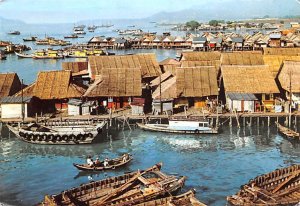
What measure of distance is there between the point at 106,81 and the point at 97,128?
8.17 meters

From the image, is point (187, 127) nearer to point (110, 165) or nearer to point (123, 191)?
point (110, 165)

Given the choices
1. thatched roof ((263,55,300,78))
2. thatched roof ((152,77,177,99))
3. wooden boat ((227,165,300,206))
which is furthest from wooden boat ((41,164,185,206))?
thatched roof ((263,55,300,78))

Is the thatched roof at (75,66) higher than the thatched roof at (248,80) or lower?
higher

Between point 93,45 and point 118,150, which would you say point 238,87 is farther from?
point 93,45

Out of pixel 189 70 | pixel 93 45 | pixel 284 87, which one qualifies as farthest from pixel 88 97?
pixel 93 45

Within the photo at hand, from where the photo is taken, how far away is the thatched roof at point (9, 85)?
4612cm

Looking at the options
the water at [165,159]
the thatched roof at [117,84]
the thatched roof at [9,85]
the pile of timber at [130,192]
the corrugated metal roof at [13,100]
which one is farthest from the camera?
the thatched roof at [9,85]

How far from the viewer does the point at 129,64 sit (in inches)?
2162

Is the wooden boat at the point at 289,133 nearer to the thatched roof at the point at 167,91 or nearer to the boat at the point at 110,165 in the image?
the thatched roof at the point at 167,91

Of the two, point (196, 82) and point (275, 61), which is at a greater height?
point (275, 61)

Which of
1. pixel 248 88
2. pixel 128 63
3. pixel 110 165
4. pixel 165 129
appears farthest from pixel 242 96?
pixel 128 63

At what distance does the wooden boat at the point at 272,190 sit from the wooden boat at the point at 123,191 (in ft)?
12.7

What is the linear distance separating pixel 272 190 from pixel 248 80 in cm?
2031

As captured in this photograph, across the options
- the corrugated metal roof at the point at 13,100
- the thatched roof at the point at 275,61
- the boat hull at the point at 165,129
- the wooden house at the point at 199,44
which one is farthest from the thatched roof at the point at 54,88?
the wooden house at the point at 199,44
